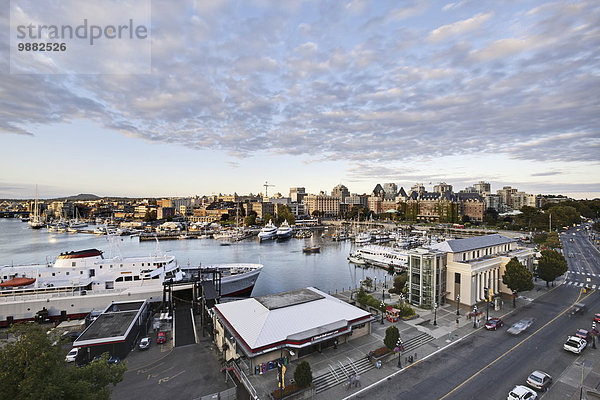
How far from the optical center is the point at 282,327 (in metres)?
22.5

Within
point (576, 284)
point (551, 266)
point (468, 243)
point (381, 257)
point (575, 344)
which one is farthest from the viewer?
point (381, 257)

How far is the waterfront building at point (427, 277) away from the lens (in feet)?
108

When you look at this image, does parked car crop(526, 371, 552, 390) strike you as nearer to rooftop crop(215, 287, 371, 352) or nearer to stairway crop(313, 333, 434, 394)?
stairway crop(313, 333, 434, 394)

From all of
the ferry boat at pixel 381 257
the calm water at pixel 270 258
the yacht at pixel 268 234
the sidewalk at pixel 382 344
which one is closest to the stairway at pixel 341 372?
the sidewalk at pixel 382 344

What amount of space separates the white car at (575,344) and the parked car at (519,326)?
3.39 metres

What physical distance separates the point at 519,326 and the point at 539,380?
9.82 meters

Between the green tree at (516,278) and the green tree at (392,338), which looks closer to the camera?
the green tree at (392,338)

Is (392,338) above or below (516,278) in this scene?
below

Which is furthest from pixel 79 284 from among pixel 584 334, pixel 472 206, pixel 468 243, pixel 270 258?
pixel 472 206

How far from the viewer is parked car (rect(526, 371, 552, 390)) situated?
18.3 m

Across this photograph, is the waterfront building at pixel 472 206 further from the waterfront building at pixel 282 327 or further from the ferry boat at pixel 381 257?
the waterfront building at pixel 282 327

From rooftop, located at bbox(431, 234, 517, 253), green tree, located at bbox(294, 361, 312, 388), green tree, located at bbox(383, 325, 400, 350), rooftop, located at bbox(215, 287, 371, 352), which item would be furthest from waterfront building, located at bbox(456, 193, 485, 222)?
green tree, located at bbox(294, 361, 312, 388)

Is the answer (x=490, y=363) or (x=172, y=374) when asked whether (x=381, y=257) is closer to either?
(x=490, y=363)

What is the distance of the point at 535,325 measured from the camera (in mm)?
27891
